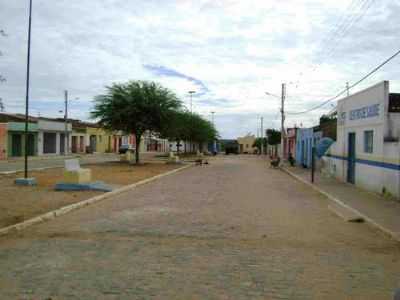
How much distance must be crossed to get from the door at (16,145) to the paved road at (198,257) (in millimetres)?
41735

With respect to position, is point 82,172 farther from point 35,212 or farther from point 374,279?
point 374,279

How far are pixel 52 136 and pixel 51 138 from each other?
304 mm

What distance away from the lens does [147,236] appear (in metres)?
9.09

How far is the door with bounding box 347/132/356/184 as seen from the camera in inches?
830

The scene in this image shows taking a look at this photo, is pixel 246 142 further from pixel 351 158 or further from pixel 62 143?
pixel 351 158

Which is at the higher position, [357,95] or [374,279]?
[357,95]

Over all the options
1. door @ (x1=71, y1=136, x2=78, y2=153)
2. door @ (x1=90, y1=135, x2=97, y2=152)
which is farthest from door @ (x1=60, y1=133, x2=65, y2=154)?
door @ (x1=90, y1=135, x2=97, y2=152)

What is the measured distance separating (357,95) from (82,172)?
11.5 metres

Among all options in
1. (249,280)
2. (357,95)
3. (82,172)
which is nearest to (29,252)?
(249,280)

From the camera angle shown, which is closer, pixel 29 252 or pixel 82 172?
pixel 29 252

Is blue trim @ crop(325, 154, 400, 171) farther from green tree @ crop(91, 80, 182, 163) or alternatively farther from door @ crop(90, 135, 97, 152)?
door @ crop(90, 135, 97, 152)

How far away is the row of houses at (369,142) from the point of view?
16.3 metres

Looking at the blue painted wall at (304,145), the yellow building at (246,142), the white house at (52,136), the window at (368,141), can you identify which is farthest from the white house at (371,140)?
the yellow building at (246,142)

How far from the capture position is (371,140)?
736 inches
